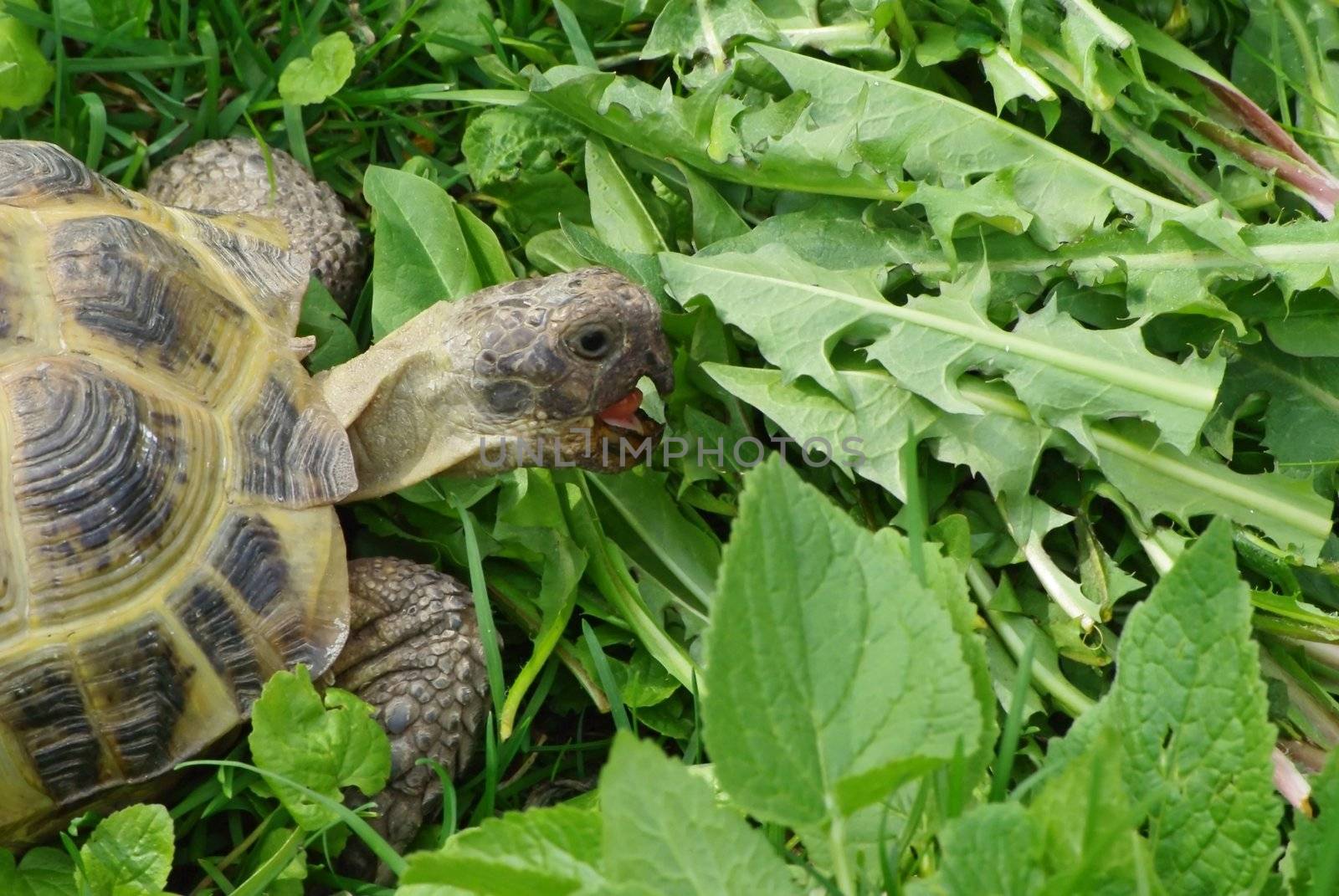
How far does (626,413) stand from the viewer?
8.81 ft

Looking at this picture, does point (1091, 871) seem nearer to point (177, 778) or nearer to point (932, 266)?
point (932, 266)

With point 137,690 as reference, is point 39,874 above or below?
below

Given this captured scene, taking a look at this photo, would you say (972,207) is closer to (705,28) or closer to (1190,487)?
(1190,487)

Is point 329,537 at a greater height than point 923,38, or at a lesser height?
lesser

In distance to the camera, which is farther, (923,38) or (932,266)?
(923,38)

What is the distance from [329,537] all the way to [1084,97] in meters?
1.89

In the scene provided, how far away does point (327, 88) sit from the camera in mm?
3107

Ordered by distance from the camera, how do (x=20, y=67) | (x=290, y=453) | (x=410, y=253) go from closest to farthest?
(x=290, y=453)
(x=410, y=253)
(x=20, y=67)

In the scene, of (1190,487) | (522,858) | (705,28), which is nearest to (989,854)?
(522,858)

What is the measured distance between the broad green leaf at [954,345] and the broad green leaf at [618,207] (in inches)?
10.8

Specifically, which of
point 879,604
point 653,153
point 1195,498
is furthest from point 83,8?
point 1195,498

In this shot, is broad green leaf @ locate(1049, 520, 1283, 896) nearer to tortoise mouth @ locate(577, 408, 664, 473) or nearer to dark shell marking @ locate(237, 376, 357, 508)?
tortoise mouth @ locate(577, 408, 664, 473)

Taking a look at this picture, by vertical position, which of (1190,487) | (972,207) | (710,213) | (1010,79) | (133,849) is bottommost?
(133,849)

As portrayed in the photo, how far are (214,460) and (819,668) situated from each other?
4.33 feet
